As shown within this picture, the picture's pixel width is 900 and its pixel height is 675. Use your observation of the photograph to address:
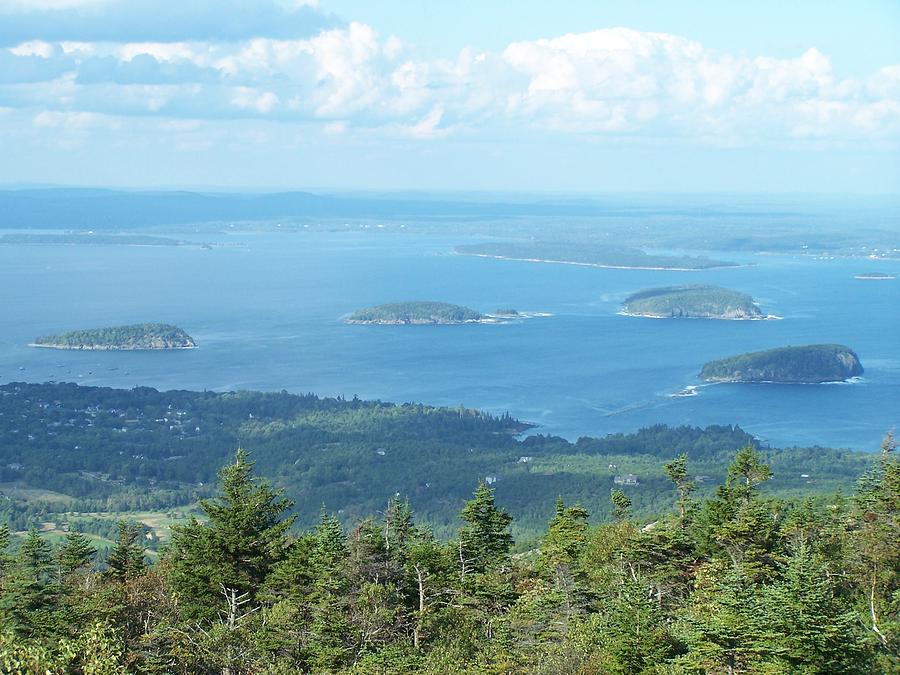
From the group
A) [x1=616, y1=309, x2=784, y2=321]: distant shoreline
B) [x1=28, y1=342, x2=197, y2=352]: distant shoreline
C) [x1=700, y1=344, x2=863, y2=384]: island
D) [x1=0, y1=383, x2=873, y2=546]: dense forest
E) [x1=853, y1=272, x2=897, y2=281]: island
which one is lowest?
[x1=0, y1=383, x2=873, y2=546]: dense forest

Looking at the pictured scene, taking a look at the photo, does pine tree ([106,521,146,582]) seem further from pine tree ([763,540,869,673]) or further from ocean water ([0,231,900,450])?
ocean water ([0,231,900,450])

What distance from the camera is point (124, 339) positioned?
12475cm

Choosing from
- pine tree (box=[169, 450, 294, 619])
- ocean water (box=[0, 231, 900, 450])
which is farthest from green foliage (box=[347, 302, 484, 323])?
pine tree (box=[169, 450, 294, 619])

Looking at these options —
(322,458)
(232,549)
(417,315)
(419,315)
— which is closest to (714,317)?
(419,315)

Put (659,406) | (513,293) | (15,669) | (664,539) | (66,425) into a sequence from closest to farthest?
1. (15,669)
2. (664,539)
3. (66,425)
4. (659,406)
5. (513,293)

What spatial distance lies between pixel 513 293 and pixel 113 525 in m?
122

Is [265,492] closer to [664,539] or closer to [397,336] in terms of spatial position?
[664,539]

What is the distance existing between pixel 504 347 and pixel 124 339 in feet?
142

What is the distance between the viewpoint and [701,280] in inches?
7229

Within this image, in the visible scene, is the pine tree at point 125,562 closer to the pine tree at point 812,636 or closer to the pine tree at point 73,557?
the pine tree at point 73,557

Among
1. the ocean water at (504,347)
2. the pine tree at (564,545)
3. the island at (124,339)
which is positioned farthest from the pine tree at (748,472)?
the island at (124,339)

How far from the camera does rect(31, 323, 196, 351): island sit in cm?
12294

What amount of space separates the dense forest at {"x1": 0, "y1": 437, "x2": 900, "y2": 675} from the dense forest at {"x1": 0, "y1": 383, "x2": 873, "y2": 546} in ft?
89.7

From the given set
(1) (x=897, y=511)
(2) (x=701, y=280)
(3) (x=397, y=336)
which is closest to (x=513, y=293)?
(2) (x=701, y=280)
